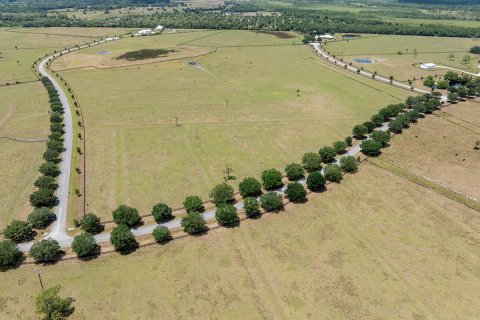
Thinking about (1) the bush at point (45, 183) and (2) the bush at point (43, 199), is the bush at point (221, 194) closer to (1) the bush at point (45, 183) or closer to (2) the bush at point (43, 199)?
(2) the bush at point (43, 199)

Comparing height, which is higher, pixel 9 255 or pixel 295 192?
pixel 9 255

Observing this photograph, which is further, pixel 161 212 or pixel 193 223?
pixel 161 212

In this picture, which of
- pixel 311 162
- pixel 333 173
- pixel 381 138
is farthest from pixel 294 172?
pixel 381 138

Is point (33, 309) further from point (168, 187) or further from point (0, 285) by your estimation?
point (168, 187)

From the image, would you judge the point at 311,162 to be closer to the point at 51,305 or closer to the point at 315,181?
the point at 315,181

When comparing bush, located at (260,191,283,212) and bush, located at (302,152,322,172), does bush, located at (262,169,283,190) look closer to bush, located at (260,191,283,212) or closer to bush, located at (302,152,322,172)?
bush, located at (260,191,283,212)

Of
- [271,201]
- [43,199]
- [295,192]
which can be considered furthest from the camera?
[295,192]

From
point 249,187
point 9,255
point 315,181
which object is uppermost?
point 9,255

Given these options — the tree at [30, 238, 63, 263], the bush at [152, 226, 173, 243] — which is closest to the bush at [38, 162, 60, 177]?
the tree at [30, 238, 63, 263]
